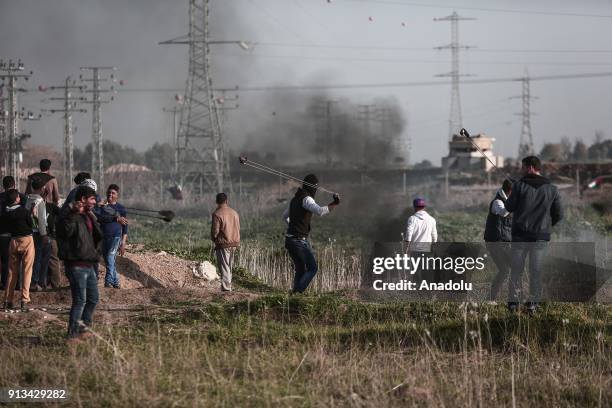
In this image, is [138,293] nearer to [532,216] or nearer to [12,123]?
[532,216]

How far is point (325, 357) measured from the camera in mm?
11711

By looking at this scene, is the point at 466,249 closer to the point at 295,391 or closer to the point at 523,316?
the point at 523,316

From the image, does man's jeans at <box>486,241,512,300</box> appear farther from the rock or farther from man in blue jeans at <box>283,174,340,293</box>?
the rock

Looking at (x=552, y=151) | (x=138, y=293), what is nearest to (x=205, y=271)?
(x=138, y=293)

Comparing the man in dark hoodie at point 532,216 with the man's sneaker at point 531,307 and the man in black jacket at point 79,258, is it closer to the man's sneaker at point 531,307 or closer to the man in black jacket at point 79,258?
the man's sneaker at point 531,307

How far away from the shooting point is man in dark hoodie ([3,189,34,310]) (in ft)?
49.3

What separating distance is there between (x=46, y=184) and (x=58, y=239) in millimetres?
3985

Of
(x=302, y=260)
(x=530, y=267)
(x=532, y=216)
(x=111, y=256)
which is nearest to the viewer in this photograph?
(x=532, y=216)

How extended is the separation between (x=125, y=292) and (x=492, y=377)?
682 centimetres

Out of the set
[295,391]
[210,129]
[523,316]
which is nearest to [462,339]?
[523,316]

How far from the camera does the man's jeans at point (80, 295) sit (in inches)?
492

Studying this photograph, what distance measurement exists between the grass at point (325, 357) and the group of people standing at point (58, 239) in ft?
2.45

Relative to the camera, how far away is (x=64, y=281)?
59.9 ft

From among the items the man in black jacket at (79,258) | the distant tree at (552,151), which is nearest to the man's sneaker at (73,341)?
the man in black jacket at (79,258)
